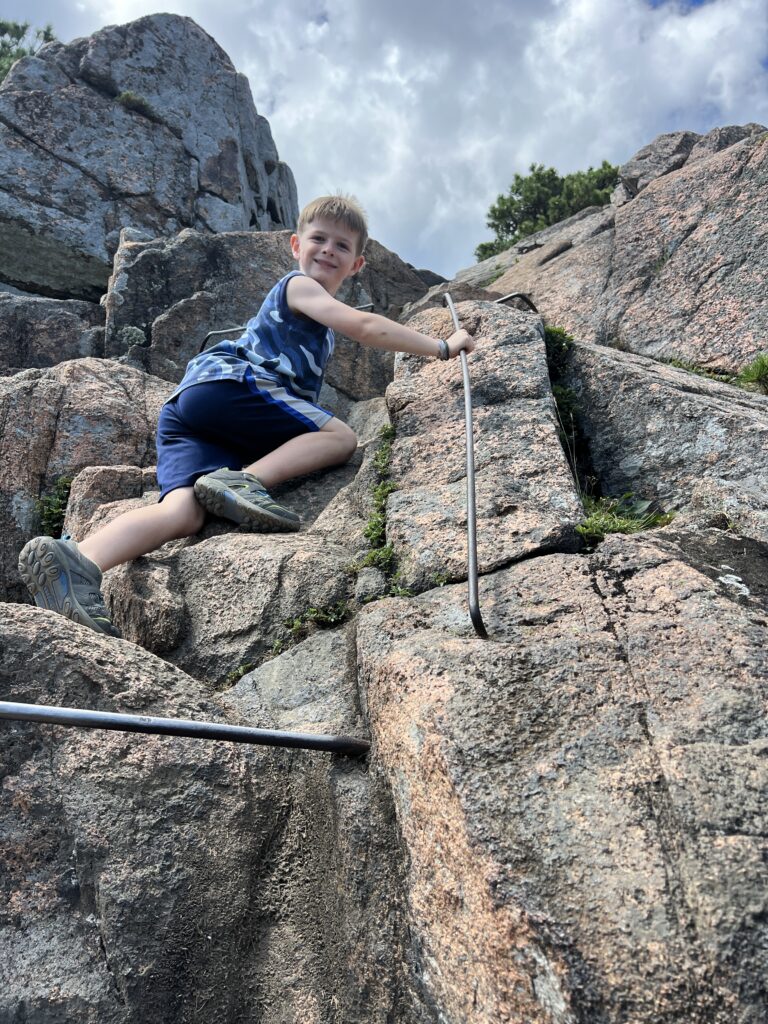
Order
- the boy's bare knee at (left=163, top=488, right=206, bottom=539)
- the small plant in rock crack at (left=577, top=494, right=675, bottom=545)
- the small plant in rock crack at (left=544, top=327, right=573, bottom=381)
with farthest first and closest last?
the small plant in rock crack at (left=544, top=327, right=573, bottom=381)
the boy's bare knee at (left=163, top=488, right=206, bottom=539)
the small plant in rock crack at (left=577, top=494, right=675, bottom=545)

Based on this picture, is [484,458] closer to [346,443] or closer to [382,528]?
[382,528]

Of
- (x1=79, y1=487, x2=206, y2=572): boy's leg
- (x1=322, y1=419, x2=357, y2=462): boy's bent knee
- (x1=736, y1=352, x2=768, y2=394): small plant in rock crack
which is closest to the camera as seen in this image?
(x1=79, y1=487, x2=206, y2=572): boy's leg

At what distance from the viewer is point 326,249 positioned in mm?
5992

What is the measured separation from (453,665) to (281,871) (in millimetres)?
1031

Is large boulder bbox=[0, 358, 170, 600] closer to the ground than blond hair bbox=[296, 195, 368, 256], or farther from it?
closer to the ground

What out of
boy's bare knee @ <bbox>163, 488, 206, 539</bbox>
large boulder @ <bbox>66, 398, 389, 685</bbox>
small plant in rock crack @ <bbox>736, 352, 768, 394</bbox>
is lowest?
large boulder @ <bbox>66, 398, 389, 685</bbox>

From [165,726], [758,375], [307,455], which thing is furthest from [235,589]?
[758,375]

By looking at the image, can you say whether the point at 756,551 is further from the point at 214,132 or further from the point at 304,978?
the point at 214,132

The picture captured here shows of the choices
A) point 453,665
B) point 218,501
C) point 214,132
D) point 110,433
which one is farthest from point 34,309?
point 214,132

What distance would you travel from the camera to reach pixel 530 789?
7.75 feet

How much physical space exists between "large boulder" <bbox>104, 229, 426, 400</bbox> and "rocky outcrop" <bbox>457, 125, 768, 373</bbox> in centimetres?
290

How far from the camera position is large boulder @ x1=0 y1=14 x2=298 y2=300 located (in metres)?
18.0

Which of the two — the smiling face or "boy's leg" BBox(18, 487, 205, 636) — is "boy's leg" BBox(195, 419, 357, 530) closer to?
"boy's leg" BBox(18, 487, 205, 636)

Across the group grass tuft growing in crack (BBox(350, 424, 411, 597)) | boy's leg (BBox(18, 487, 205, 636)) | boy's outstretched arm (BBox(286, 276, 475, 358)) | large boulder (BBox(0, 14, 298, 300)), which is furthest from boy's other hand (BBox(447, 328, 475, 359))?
large boulder (BBox(0, 14, 298, 300))
